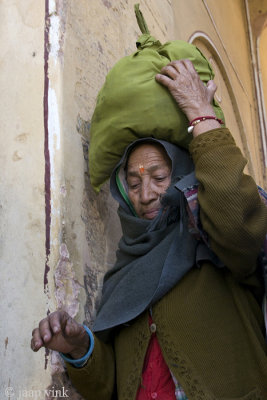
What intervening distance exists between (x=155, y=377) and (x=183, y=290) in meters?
0.25

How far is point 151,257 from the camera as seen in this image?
144cm

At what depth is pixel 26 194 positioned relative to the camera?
1.56m

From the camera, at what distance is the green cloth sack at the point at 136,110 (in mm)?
1537

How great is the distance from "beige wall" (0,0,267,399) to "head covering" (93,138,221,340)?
11 cm

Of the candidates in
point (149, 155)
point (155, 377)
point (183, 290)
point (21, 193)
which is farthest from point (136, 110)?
point (155, 377)

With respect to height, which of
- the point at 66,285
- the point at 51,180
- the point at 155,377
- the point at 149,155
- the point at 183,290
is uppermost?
the point at 51,180

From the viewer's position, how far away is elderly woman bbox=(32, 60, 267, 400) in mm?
1220

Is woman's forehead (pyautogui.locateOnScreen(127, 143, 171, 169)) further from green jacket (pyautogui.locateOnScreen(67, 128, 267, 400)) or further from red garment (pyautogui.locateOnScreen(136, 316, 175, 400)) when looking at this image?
red garment (pyautogui.locateOnScreen(136, 316, 175, 400))

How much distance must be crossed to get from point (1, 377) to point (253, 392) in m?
0.72

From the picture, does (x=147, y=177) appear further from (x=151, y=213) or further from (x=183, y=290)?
(x=183, y=290)

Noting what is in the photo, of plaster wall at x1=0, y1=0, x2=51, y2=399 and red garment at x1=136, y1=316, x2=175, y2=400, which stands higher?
plaster wall at x1=0, y1=0, x2=51, y2=399

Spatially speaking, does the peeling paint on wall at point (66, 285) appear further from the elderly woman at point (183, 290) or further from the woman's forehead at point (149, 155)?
the woman's forehead at point (149, 155)

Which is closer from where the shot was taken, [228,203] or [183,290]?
[228,203]

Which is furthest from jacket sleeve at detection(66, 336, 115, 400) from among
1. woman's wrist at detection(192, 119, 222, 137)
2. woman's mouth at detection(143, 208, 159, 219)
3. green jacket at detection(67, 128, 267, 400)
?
woman's wrist at detection(192, 119, 222, 137)
